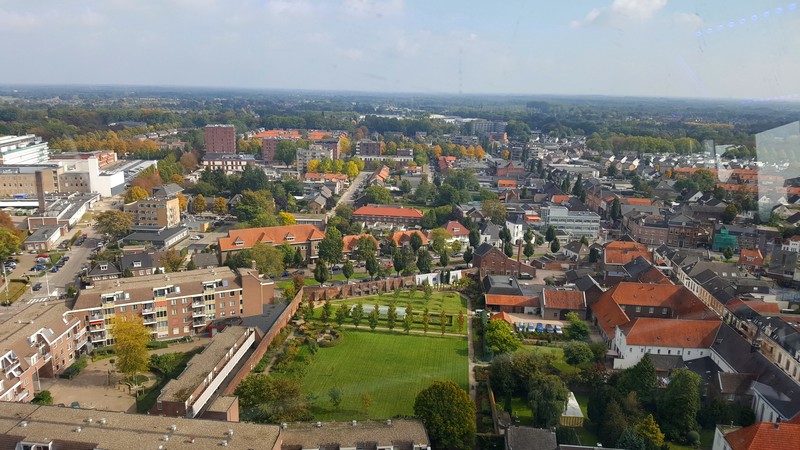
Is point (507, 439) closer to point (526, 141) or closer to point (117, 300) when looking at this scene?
point (117, 300)

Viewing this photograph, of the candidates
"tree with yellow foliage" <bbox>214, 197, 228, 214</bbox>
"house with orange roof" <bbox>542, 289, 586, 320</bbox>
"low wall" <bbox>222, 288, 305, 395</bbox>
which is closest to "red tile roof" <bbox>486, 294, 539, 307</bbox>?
"house with orange roof" <bbox>542, 289, 586, 320</bbox>

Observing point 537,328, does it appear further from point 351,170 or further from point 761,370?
point 351,170

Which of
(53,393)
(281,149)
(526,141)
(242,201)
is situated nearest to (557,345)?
(53,393)

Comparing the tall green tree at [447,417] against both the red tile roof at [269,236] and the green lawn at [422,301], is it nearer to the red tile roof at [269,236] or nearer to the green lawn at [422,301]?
the green lawn at [422,301]

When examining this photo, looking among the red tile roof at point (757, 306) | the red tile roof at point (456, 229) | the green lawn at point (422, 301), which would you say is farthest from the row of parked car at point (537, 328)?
the red tile roof at point (456, 229)

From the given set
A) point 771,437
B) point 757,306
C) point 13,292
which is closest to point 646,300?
point 757,306
